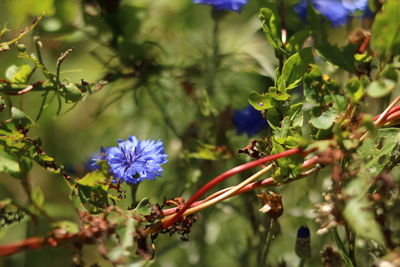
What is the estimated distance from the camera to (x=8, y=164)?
52cm

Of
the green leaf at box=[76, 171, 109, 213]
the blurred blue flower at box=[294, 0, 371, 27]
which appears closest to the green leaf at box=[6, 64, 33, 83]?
the green leaf at box=[76, 171, 109, 213]

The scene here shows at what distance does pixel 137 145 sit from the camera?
0.67 meters

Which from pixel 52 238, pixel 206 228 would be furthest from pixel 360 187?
pixel 206 228

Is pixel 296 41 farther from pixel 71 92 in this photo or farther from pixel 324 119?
pixel 71 92

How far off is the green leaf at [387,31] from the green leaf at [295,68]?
0.25 feet

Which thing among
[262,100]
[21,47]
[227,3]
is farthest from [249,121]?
[21,47]

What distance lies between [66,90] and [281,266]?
0.39m

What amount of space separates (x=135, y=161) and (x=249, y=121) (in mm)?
270

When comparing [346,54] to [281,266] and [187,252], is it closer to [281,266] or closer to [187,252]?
[281,266]

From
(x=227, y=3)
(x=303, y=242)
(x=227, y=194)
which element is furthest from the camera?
(x=227, y=3)

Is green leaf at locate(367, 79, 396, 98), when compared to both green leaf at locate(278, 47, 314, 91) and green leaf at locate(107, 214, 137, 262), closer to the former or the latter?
green leaf at locate(278, 47, 314, 91)

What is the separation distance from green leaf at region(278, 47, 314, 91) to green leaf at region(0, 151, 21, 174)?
0.28 m

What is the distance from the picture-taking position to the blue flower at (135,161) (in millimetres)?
617

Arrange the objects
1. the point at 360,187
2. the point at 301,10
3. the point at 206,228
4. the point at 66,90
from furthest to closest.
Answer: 1. the point at 206,228
2. the point at 301,10
3. the point at 66,90
4. the point at 360,187
